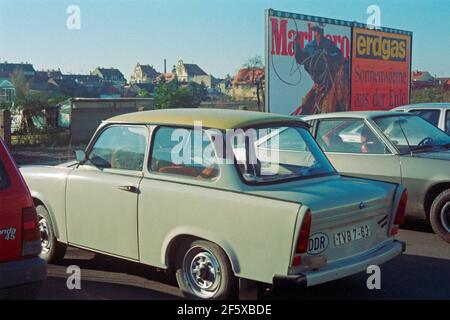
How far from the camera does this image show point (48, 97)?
20422 mm

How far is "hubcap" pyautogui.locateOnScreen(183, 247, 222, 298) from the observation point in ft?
15.4

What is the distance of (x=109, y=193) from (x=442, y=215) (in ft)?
13.5

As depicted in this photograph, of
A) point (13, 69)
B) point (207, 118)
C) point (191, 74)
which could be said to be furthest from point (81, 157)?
point (191, 74)

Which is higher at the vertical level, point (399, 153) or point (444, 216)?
point (399, 153)

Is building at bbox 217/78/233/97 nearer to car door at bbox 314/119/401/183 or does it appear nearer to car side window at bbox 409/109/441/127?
car side window at bbox 409/109/441/127

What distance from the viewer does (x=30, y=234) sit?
4.21 metres

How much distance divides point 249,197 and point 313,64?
48.5ft

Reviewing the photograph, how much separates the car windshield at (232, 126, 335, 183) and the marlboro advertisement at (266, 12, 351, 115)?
1123cm

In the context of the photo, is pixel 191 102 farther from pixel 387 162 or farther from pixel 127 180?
pixel 127 180

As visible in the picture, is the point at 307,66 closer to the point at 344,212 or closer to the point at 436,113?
the point at 436,113

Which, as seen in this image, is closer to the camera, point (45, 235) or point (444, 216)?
point (45, 235)

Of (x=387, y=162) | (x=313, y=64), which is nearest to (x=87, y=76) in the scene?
(x=313, y=64)

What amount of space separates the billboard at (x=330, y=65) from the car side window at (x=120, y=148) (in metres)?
11.3
